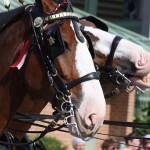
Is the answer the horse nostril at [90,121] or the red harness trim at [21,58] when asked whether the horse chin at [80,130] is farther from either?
the red harness trim at [21,58]

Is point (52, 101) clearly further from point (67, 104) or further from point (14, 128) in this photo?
point (14, 128)

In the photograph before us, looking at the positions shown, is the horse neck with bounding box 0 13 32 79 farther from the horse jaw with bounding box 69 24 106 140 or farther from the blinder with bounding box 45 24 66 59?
the horse jaw with bounding box 69 24 106 140

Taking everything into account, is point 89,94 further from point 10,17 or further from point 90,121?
point 10,17

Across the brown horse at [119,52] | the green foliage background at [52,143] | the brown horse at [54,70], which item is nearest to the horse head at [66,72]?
the brown horse at [54,70]

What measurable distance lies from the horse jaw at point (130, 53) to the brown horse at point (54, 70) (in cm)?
119

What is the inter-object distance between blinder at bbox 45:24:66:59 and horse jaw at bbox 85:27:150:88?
124cm

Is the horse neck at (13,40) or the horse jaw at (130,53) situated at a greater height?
the horse neck at (13,40)

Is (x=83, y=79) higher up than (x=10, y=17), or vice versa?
(x=10, y=17)

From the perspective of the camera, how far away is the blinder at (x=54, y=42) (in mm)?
4566

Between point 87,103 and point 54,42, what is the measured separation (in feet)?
A: 1.64

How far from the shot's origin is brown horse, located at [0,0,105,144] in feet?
14.6

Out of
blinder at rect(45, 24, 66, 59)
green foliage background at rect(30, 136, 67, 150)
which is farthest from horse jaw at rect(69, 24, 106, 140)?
green foliage background at rect(30, 136, 67, 150)

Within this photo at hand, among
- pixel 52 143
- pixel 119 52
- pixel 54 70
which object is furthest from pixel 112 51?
pixel 52 143

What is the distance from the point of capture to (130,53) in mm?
5891
